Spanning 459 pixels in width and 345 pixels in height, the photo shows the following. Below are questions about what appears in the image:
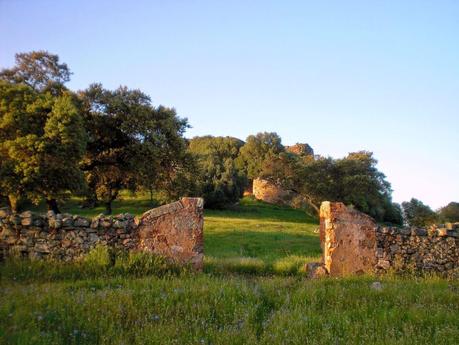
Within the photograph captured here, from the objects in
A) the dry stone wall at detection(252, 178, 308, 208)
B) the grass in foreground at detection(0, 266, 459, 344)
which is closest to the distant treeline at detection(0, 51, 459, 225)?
the grass in foreground at detection(0, 266, 459, 344)

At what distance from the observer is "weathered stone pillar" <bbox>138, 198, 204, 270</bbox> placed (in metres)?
10.3

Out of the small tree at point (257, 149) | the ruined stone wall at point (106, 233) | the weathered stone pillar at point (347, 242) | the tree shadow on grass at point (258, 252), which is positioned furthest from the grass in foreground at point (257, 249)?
the small tree at point (257, 149)

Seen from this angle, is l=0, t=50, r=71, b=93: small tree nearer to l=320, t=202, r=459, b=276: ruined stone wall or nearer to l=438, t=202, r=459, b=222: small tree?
l=320, t=202, r=459, b=276: ruined stone wall

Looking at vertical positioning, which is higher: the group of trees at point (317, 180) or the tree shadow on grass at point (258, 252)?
the group of trees at point (317, 180)

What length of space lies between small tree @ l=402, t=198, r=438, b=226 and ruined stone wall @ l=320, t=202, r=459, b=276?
1725 inches

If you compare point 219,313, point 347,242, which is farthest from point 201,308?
point 347,242

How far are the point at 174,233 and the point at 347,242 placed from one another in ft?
15.0

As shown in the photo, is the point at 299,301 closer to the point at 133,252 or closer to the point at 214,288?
the point at 214,288

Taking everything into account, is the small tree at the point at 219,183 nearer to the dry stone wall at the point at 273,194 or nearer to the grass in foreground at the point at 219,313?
the dry stone wall at the point at 273,194

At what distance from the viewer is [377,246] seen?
37.1 feet

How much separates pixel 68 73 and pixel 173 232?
19402 mm

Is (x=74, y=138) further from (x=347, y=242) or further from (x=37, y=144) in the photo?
(x=347, y=242)

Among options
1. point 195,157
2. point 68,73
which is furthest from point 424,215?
point 68,73

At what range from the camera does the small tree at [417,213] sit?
52.7m
